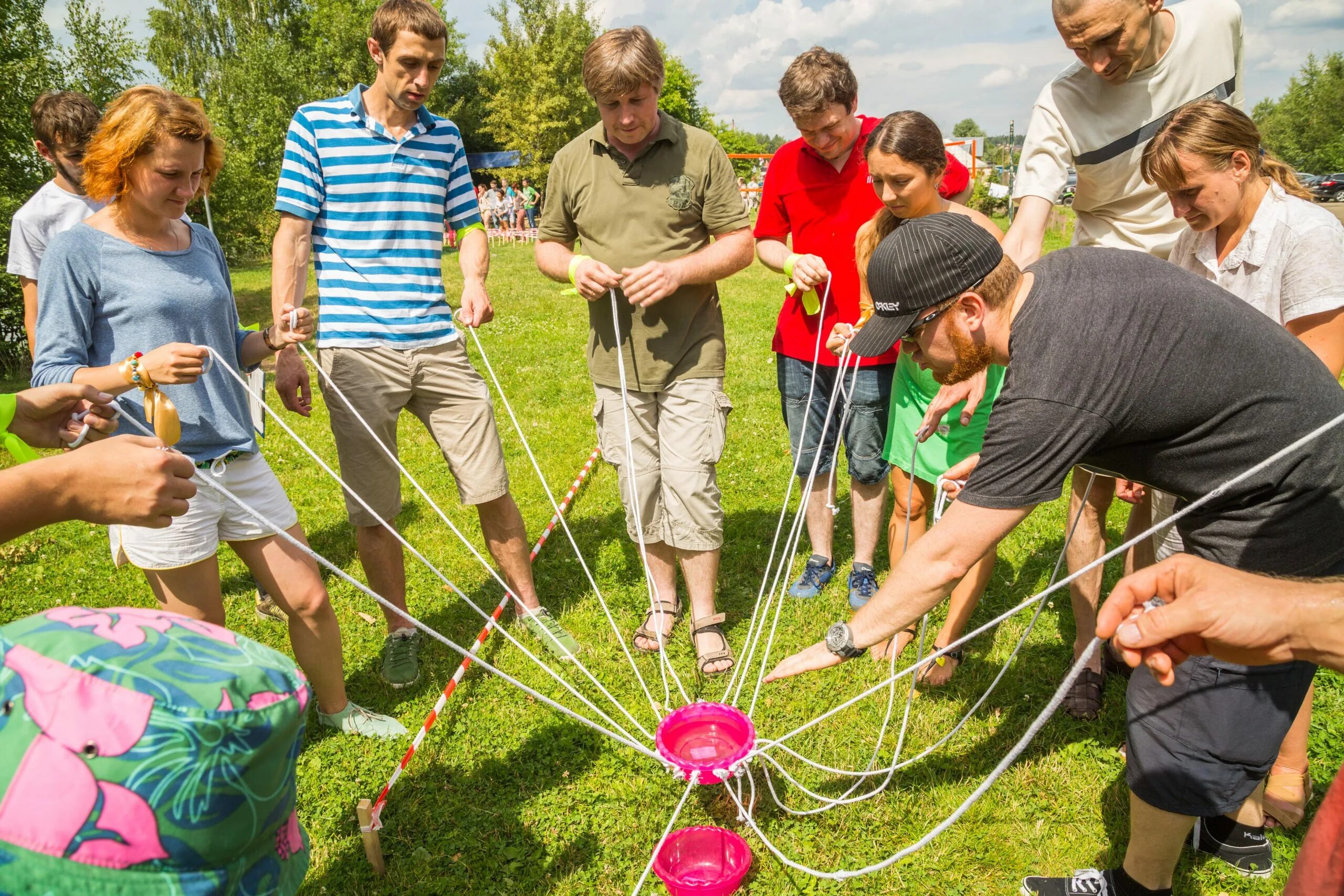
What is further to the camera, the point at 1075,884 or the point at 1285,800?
the point at 1285,800

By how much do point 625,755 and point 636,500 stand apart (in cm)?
95

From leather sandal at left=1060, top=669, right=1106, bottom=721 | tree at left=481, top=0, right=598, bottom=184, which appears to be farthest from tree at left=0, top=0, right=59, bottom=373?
tree at left=481, top=0, right=598, bottom=184

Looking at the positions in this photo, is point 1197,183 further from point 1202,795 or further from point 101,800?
point 101,800

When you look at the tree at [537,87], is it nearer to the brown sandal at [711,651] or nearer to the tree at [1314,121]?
the brown sandal at [711,651]

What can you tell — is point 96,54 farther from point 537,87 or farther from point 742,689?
point 537,87

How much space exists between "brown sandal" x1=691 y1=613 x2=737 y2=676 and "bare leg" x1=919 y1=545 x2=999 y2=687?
2.56 ft

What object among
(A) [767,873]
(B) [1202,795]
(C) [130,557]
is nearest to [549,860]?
(A) [767,873]

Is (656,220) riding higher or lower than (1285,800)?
higher

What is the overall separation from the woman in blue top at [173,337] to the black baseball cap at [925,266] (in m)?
1.85

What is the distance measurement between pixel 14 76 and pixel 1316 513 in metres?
12.7

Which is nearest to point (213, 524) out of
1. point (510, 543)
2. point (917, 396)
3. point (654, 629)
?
point (510, 543)

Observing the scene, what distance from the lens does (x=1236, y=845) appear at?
99.9 inches

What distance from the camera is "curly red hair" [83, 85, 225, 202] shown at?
2.38 m

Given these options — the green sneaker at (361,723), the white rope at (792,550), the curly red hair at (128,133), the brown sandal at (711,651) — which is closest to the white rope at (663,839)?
the white rope at (792,550)
